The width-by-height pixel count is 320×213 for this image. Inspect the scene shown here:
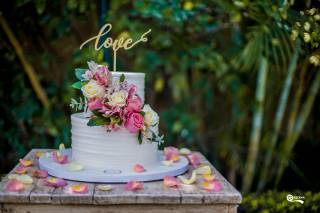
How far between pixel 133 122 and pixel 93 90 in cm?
18

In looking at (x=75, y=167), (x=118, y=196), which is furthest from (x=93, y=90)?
(x=118, y=196)

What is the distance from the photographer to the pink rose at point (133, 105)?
5.16 ft

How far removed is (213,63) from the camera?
10.7 feet

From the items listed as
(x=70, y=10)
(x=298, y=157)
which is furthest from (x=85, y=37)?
(x=298, y=157)

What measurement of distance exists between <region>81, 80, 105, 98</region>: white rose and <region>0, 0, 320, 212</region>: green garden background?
921 millimetres

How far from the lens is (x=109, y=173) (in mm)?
1550

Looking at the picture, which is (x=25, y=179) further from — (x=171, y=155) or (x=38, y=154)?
(x=171, y=155)

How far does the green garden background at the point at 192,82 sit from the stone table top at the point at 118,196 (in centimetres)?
95

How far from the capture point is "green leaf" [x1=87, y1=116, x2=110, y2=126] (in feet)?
5.06

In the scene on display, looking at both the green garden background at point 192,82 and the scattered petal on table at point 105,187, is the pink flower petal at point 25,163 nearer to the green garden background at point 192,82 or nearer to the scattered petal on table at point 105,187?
the scattered petal on table at point 105,187

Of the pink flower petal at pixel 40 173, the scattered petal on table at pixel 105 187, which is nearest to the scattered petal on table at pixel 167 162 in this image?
the scattered petal on table at pixel 105 187

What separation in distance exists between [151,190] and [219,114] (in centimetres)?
238

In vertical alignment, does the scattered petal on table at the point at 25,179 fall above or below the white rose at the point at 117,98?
below

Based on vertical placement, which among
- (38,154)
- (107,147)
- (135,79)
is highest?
(135,79)
